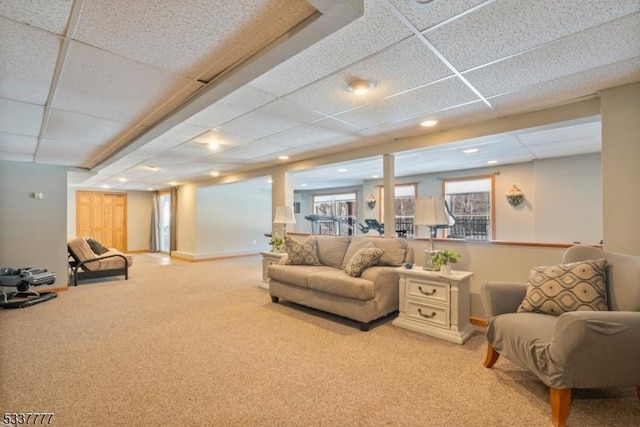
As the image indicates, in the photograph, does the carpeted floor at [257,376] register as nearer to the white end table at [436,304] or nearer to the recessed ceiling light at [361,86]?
the white end table at [436,304]

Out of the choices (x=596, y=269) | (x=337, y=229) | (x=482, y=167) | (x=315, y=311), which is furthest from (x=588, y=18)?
(x=337, y=229)

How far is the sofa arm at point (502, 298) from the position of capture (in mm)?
2377

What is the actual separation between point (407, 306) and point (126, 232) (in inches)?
397

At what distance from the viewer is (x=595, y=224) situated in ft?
17.1

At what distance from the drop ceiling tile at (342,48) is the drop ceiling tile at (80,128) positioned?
1.95 m

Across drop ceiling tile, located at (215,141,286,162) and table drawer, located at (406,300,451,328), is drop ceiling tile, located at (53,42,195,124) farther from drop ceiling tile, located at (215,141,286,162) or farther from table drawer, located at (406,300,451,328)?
table drawer, located at (406,300,451,328)

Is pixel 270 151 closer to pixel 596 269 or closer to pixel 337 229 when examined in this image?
pixel 596 269

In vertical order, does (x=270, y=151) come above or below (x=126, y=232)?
above

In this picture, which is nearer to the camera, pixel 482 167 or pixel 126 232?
pixel 482 167

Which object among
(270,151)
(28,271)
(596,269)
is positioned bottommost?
(28,271)

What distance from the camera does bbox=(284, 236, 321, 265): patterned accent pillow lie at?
432 cm

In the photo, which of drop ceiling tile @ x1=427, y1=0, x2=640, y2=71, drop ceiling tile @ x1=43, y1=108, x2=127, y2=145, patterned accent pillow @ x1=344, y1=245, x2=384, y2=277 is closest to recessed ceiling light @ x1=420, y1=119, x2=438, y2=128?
drop ceiling tile @ x1=427, y1=0, x2=640, y2=71

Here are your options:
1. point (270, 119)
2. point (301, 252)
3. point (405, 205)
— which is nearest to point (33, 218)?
point (301, 252)

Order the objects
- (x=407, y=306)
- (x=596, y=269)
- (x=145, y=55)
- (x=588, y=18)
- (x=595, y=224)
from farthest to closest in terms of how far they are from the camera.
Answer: (x=595, y=224), (x=407, y=306), (x=596, y=269), (x=145, y=55), (x=588, y=18)
